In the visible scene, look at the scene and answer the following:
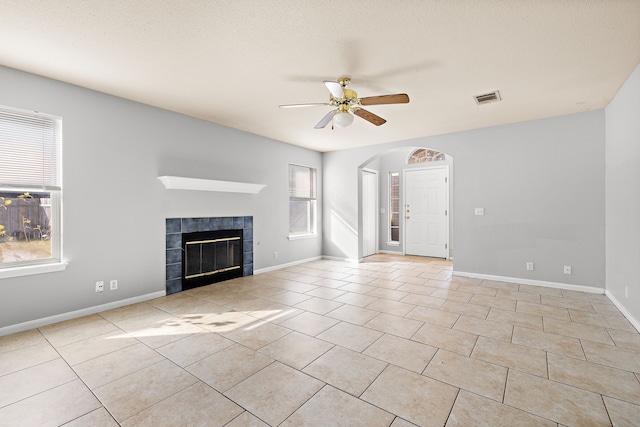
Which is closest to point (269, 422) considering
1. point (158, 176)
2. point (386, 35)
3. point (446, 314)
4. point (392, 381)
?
point (392, 381)

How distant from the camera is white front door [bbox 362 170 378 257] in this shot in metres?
7.46

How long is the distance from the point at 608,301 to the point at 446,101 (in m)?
3.22

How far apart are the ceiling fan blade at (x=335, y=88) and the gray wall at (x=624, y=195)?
9.10ft

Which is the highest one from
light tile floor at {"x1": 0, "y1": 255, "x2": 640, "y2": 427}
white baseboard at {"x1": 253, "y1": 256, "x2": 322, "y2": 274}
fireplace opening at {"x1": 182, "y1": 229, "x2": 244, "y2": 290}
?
fireplace opening at {"x1": 182, "y1": 229, "x2": 244, "y2": 290}

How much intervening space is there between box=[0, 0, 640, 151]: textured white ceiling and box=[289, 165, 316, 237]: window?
2.53 meters

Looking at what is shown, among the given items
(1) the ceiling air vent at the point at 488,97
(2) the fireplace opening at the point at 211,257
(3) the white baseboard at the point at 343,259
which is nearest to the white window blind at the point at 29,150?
(2) the fireplace opening at the point at 211,257

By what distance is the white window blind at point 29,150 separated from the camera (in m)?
2.89

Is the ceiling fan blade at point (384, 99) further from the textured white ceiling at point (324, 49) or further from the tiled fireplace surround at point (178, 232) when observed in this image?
the tiled fireplace surround at point (178, 232)

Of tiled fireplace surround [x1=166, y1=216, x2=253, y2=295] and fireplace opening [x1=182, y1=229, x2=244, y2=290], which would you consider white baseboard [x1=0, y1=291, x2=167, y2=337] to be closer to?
tiled fireplace surround [x1=166, y1=216, x2=253, y2=295]

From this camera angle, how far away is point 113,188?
355 centimetres

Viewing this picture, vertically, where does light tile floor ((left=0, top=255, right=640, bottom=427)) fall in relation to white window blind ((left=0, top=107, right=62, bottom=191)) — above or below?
below

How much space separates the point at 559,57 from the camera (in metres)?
2.67

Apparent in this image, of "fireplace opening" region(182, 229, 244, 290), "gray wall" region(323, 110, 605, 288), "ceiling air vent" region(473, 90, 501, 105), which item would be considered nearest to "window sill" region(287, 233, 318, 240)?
"fireplace opening" region(182, 229, 244, 290)

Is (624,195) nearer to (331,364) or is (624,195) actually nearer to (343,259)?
(331,364)
